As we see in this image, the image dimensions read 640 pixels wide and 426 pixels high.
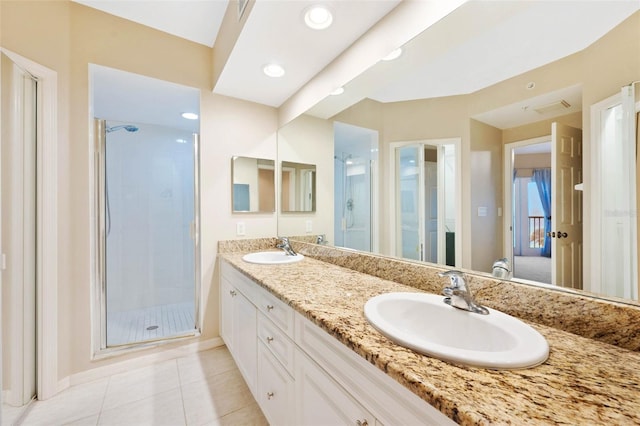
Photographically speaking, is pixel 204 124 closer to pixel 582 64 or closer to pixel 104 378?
pixel 104 378

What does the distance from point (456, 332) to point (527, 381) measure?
36 cm

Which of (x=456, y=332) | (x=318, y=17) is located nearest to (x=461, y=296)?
(x=456, y=332)

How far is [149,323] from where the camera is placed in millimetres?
2537

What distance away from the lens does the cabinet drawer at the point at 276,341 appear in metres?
1.07

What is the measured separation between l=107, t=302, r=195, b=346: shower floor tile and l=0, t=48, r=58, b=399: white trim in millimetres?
399

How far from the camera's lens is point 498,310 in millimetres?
924

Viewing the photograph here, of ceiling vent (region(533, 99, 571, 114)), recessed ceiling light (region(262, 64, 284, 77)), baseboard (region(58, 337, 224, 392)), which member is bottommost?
baseboard (region(58, 337, 224, 392))

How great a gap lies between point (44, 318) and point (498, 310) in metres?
2.44

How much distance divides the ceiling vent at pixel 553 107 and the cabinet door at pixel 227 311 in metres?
1.83

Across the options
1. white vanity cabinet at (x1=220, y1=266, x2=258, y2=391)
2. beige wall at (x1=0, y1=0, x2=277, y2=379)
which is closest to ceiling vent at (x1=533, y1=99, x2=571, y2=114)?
white vanity cabinet at (x1=220, y1=266, x2=258, y2=391)

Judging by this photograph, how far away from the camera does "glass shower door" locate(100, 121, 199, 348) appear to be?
269 cm

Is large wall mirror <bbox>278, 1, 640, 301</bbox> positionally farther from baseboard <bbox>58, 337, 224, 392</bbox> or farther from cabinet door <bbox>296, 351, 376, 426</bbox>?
baseboard <bbox>58, 337, 224, 392</bbox>

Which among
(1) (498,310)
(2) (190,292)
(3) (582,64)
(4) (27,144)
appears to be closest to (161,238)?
(2) (190,292)

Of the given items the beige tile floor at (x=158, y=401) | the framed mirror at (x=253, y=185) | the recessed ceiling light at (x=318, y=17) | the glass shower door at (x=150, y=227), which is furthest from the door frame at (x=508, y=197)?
the glass shower door at (x=150, y=227)
